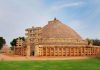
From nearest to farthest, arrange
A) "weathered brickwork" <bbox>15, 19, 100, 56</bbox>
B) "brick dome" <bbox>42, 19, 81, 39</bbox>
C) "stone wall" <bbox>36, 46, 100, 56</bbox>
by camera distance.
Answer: "weathered brickwork" <bbox>15, 19, 100, 56</bbox>
"stone wall" <bbox>36, 46, 100, 56</bbox>
"brick dome" <bbox>42, 19, 81, 39</bbox>

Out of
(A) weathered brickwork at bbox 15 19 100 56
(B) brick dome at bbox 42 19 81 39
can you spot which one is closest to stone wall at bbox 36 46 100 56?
(A) weathered brickwork at bbox 15 19 100 56

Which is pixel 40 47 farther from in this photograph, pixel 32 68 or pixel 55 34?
pixel 32 68

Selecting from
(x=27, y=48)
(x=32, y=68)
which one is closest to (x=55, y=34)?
(x=27, y=48)

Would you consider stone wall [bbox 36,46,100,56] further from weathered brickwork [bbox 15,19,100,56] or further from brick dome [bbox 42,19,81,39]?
brick dome [bbox 42,19,81,39]

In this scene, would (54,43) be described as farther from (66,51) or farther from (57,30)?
(57,30)

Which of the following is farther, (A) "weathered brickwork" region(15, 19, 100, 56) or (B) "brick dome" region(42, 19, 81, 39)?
(B) "brick dome" region(42, 19, 81, 39)

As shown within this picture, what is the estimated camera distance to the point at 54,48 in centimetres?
5103

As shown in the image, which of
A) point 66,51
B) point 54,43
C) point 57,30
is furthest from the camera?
point 57,30

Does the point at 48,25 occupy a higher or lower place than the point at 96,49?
higher

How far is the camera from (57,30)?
191ft

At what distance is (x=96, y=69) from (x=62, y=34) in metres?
35.9

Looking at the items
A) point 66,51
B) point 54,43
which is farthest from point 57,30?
point 66,51

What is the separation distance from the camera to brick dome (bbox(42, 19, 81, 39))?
187ft

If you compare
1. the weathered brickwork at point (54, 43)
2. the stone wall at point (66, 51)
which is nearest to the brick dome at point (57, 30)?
the weathered brickwork at point (54, 43)
